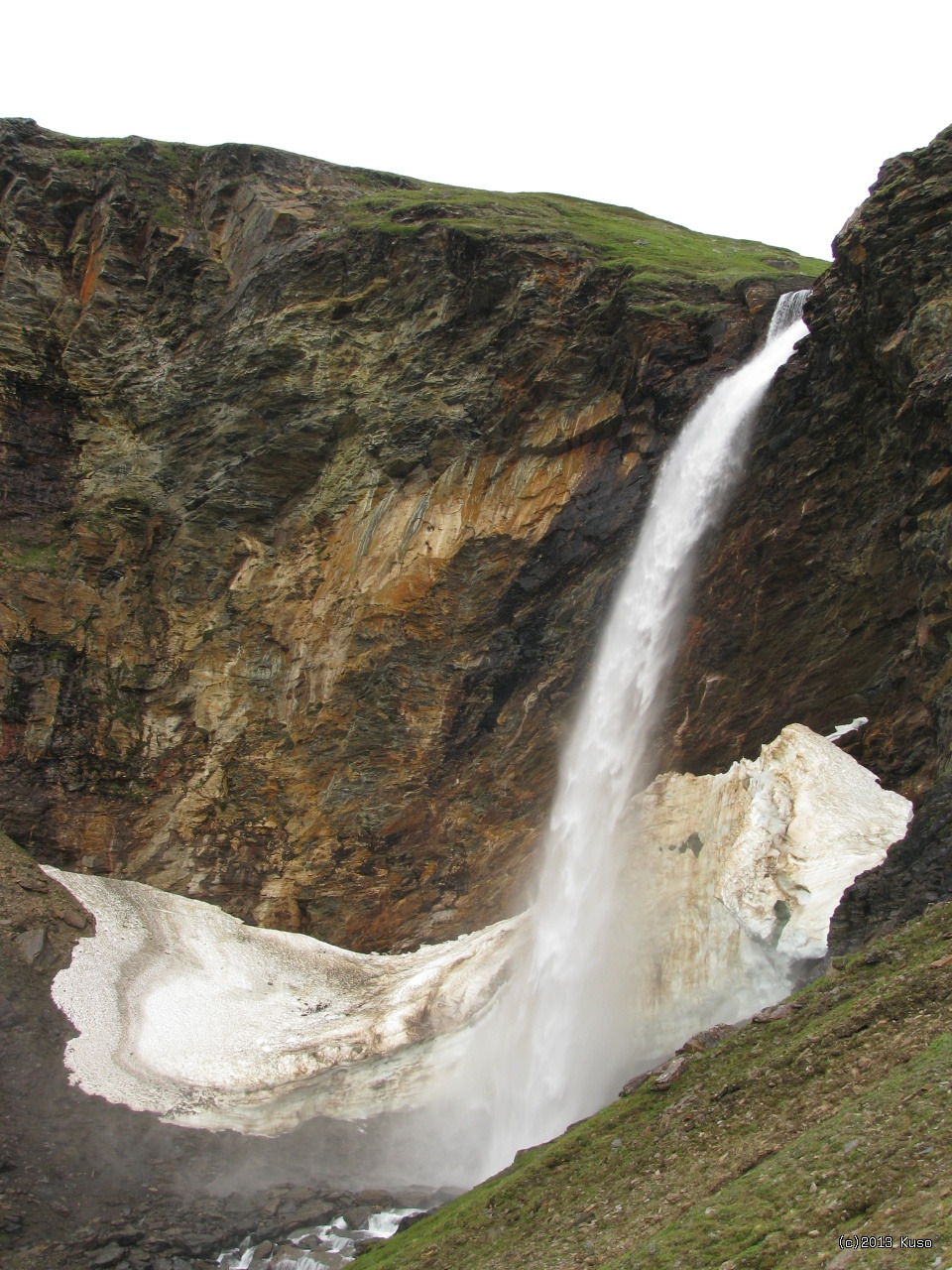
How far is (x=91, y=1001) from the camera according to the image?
25.5m

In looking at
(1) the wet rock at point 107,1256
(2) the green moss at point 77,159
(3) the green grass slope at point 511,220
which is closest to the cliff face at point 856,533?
(3) the green grass slope at point 511,220

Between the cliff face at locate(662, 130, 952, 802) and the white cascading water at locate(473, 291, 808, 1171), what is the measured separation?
1.19 m

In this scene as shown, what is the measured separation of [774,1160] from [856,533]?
56.9ft

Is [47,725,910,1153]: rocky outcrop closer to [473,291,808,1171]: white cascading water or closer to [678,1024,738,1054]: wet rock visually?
[473,291,808,1171]: white cascading water

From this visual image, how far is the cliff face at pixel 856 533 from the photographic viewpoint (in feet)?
66.2

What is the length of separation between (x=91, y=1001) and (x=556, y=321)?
25101 mm

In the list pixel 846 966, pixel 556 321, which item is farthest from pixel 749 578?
pixel 846 966

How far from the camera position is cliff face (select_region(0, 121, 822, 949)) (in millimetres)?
29594

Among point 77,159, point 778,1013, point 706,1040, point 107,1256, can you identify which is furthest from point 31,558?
point 778,1013

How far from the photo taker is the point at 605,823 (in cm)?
2648

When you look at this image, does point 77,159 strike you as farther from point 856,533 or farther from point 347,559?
point 856,533

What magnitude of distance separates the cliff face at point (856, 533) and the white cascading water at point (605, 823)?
3.90ft

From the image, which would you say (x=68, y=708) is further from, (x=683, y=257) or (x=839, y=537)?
(x=683, y=257)

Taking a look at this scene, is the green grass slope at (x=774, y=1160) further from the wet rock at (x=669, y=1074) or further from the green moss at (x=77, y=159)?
the green moss at (x=77, y=159)
